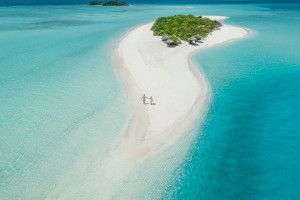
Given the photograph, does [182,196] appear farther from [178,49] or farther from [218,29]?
[218,29]

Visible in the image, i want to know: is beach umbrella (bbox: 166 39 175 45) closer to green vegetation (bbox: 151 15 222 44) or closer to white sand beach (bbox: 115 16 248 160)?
white sand beach (bbox: 115 16 248 160)

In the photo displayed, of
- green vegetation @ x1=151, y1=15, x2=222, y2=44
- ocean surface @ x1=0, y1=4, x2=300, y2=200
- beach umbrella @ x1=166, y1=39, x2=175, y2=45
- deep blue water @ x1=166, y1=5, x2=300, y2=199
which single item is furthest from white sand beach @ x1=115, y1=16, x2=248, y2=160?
green vegetation @ x1=151, y1=15, x2=222, y2=44

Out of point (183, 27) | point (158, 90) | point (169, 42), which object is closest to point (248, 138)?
point (158, 90)

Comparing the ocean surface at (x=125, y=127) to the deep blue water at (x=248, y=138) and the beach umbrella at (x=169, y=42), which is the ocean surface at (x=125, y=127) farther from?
the beach umbrella at (x=169, y=42)

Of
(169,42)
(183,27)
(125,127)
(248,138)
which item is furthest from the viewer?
(183,27)

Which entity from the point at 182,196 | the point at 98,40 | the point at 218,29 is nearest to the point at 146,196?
the point at 182,196

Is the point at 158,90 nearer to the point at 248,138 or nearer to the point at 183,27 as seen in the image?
the point at 248,138
